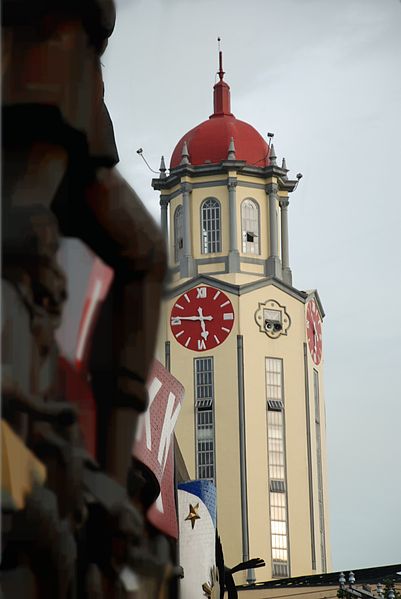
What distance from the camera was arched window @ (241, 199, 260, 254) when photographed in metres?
70.3

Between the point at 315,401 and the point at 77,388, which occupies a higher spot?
the point at 315,401

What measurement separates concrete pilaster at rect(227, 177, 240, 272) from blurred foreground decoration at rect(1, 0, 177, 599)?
215ft

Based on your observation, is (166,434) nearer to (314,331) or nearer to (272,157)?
(272,157)

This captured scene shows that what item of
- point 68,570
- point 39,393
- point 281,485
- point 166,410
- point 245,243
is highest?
point 245,243

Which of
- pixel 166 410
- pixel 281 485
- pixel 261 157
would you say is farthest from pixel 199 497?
pixel 261 157

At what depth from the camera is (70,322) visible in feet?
12.2

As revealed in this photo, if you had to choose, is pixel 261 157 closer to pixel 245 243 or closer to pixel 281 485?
pixel 245 243

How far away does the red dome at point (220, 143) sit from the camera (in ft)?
236

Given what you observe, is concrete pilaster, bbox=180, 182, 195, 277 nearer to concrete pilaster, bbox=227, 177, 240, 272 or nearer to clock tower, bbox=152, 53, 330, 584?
clock tower, bbox=152, 53, 330, 584

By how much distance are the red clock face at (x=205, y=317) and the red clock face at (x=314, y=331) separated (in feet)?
12.1

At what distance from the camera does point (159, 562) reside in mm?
4020

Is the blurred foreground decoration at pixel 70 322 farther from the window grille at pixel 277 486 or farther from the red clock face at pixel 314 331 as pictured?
the red clock face at pixel 314 331

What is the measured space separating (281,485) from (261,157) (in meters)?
14.4

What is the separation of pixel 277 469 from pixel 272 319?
20.8ft
